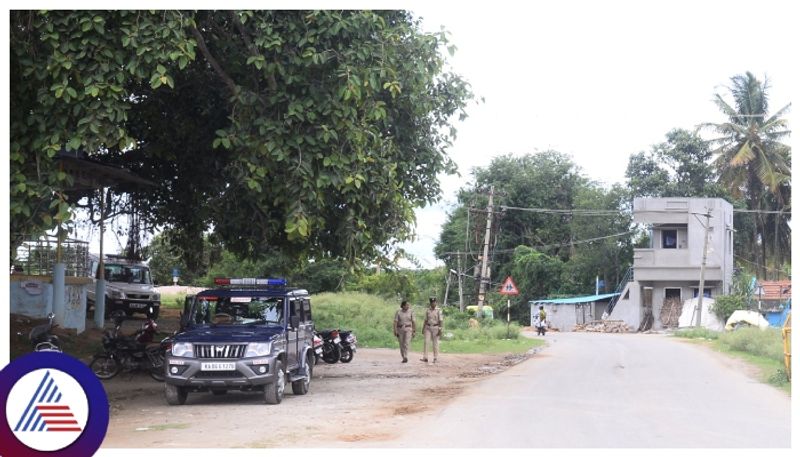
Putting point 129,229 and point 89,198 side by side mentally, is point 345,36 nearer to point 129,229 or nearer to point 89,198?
point 89,198

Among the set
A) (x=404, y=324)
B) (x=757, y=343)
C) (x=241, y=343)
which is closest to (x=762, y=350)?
(x=757, y=343)

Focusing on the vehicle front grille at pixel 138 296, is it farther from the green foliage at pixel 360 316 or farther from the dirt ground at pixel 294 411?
the dirt ground at pixel 294 411

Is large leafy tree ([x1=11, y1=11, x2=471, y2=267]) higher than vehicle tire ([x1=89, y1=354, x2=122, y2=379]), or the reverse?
large leafy tree ([x1=11, y1=11, x2=471, y2=267])

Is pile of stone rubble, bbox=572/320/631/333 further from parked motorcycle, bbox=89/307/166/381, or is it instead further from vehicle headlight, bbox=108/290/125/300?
parked motorcycle, bbox=89/307/166/381

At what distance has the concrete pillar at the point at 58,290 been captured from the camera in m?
22.0

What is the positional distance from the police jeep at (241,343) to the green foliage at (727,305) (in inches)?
1296

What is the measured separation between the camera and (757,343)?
1003 inches

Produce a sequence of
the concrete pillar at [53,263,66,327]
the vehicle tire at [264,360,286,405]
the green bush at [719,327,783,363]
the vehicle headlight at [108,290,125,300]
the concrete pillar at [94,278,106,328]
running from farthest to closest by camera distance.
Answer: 1. the vehicle headlight at [108,290,125,300]
2. the concrete pillar at [94,278,106,328]
3. the green bush at [719,327,783,363]
4. the concrete pillar at [53,263,66,327]
5. the vehicle tire at [264,360,286,405]

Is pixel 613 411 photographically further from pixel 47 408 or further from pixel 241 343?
pixel 47 408

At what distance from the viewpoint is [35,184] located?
12.1m

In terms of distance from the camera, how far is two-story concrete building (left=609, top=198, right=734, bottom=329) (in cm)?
4919

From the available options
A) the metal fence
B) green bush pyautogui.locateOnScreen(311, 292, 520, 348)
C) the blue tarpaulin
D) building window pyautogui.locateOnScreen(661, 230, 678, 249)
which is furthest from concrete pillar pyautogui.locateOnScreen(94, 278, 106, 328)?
the blue tarpaulin

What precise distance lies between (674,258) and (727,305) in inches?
270

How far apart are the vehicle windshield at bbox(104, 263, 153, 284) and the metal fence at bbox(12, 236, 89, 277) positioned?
21.0ft
